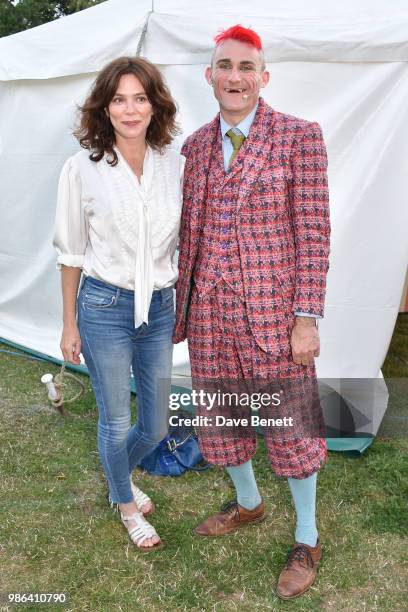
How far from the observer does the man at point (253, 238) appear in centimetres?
190

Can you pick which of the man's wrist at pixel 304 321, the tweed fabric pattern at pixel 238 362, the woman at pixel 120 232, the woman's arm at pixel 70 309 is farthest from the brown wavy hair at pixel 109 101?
the man's wrist at pixel 304 321

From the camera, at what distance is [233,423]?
222 cm

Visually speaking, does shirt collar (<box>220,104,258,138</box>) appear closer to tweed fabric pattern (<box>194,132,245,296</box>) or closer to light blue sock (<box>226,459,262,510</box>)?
tweed fabric pattern (<box>194,132,245,296</box>)

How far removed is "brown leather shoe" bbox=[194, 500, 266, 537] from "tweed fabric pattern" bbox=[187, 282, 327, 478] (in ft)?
1.58

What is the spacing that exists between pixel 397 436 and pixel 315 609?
1352mm

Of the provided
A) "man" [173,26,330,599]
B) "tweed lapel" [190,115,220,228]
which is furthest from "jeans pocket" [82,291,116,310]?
"tweed lapel" [190,115,220,228]

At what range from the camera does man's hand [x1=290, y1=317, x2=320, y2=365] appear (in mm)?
1961

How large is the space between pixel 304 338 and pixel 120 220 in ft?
2.17

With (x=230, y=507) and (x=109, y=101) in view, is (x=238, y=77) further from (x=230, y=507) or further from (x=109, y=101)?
(x=230, y=507)

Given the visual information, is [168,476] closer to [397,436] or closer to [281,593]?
[281,593]

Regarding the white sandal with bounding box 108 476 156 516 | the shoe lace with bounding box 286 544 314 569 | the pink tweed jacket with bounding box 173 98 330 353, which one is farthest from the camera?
the white sandal with bounding box 108 476 156 516

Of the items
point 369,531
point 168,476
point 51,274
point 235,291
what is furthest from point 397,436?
point 51,274

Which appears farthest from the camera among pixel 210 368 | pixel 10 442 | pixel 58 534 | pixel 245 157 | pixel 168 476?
pixel 10 442

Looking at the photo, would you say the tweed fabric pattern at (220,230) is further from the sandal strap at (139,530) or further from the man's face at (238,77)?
the sandal strap at (139,530)
